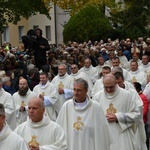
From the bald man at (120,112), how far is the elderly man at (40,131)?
235cm

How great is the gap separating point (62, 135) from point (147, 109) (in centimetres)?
426

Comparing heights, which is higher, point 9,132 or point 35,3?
point 35,3

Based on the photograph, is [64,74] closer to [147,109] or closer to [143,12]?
[147,109]

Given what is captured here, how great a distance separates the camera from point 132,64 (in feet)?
50.0

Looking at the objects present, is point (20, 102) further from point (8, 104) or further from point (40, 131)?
point (40, 131)

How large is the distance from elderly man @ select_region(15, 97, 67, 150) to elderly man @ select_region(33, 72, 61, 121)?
18.6 ft

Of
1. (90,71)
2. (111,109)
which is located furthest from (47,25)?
(111,109)

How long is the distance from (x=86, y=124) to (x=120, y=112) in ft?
3.60

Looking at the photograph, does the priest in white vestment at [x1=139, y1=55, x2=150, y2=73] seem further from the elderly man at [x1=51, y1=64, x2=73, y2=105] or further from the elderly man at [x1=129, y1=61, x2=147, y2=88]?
the elderly man at [x1=51, y1=64, x2=73, y2=105]

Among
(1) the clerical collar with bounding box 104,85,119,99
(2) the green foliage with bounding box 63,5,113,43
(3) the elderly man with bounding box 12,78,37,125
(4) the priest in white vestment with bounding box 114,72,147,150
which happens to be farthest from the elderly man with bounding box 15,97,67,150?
(2) the green foliage with bounding box 63,5,113,43

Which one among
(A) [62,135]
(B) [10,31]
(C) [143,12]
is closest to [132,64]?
(A) [62,135]

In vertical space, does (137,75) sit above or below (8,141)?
below

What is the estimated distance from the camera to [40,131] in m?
7.27

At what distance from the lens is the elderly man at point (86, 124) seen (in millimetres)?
8672
